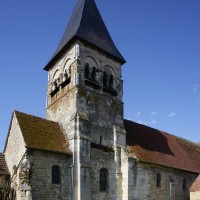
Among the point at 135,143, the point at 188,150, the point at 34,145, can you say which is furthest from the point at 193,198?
the point at 34,145

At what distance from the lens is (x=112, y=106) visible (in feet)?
82.0

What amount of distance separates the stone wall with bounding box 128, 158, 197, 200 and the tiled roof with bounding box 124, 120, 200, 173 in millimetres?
521

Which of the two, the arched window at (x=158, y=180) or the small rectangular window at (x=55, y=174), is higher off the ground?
the small rectangular window at (x=55, y=174)

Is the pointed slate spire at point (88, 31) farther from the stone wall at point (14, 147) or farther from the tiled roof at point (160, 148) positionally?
the stone wall at point (14, 147)

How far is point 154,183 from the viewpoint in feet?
77.2

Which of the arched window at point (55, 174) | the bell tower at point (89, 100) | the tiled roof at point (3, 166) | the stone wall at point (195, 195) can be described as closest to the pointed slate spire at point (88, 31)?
the bell tower at point (89, 100)

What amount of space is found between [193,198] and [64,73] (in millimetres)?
13214

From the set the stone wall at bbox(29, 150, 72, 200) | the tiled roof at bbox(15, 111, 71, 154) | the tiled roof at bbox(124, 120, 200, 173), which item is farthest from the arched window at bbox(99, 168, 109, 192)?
the tiled roof at bbox(15, 111, 71, 154)

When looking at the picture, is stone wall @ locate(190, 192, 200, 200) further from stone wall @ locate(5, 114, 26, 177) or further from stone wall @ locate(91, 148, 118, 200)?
stone wall @ locate(5, 114, 26, 177)

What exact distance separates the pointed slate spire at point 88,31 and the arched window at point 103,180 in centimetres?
953

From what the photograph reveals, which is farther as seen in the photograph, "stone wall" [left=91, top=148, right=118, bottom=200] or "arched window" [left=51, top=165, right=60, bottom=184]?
"stone wall" [left=91, top=148, right=118, bottom=200]

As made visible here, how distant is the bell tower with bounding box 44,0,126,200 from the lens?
21.3 m

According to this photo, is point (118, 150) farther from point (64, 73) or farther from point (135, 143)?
point (64, 73)

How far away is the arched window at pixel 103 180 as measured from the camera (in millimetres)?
21750
